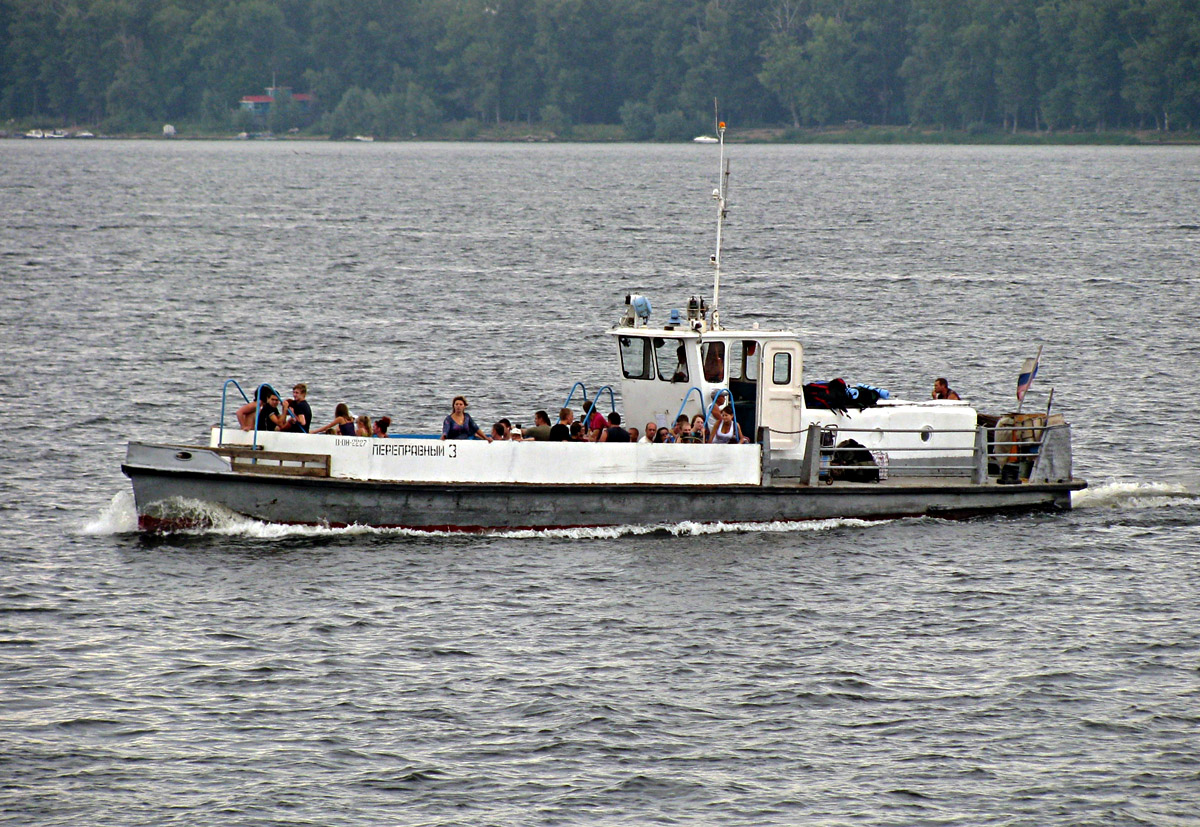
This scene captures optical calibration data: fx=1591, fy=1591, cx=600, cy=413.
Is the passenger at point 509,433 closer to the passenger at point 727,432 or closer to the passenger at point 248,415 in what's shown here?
the passenger at point 727,432

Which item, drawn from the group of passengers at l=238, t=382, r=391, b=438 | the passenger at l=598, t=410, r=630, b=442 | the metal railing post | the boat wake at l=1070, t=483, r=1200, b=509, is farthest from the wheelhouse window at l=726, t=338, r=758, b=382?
the boat wake at l=1070, t=483, r=1200, b=509

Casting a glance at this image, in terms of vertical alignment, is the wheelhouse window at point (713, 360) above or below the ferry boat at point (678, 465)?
above

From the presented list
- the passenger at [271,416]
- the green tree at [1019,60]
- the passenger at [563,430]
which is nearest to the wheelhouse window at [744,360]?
the passenger at [563,430]

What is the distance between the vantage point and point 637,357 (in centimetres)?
2695

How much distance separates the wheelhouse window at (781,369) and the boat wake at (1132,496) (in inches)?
→ 256

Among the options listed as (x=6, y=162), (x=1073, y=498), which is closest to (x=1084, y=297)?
(x=1073, y=498)

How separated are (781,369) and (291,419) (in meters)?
8.08

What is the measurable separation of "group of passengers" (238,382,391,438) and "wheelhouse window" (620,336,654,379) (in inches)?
166

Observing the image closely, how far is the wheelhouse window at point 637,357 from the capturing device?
2688 centimetres

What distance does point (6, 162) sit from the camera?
190m

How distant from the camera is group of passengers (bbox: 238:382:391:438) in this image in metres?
25.4

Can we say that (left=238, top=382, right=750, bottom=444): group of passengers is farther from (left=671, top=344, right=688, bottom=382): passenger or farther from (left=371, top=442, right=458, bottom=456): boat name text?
(left=671, top=344, right=688, bottom=382): passenger

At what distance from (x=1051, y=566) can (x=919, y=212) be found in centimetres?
9413

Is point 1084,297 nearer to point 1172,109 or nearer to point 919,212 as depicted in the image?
point 919,212
